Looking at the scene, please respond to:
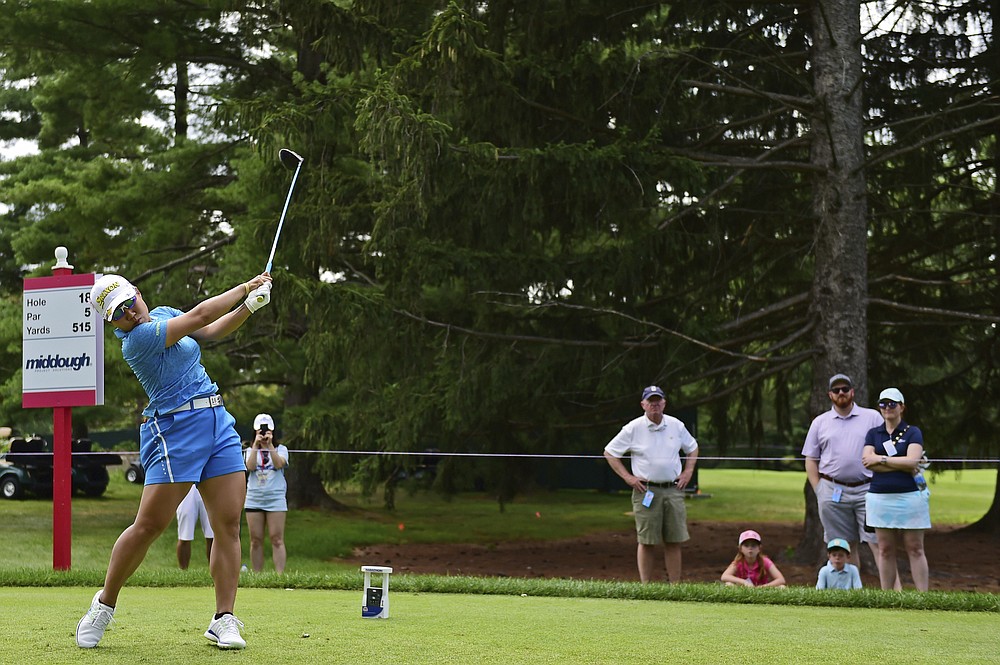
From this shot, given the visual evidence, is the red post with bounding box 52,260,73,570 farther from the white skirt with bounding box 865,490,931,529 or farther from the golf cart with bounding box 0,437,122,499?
the golf cart with bounding box 0,437,122,499

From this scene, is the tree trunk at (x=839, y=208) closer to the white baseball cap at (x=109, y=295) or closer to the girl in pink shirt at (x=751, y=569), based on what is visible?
the girl in pink shirt at (x=751, y=569)

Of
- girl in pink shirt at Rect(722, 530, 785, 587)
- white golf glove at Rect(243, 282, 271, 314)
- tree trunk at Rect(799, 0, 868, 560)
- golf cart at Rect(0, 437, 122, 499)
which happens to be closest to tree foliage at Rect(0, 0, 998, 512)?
tree trunk at Rect(799, 0, 868, 560)

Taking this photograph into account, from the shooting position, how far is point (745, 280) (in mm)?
18531

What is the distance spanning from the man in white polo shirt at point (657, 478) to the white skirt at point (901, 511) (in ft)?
5.76

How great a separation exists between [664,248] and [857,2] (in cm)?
382

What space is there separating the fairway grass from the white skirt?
1.82 m

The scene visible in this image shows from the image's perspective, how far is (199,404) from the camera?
5.50 metres

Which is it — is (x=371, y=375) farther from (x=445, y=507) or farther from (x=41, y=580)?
(x=445, y=507)

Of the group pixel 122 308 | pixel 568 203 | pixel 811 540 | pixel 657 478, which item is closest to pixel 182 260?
pixel 568 203

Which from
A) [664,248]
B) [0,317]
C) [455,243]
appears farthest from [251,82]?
[664,248]

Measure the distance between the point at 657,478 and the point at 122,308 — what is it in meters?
6.55

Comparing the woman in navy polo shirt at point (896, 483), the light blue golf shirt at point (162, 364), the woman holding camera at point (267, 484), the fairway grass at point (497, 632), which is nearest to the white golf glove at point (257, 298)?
the light blue golf shirt at point (162, 364)

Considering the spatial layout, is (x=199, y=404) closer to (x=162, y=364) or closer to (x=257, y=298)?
(x=162, y=364)

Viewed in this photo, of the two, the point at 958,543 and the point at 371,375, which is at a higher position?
the point at 371,375
